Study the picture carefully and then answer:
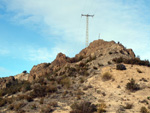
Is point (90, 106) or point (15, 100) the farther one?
point (15, 100)

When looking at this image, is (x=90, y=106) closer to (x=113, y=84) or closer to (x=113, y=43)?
(x=113, y=84)

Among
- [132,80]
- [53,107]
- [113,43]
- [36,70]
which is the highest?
[113,43]

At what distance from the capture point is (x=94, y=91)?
75.6 feet

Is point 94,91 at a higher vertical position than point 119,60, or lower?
lower

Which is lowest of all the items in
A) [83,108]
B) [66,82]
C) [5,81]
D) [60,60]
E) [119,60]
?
[83,108]

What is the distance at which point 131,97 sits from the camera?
20.4 m

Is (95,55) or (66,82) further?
(95,55)

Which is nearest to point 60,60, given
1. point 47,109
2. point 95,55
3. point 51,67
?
point 51,67

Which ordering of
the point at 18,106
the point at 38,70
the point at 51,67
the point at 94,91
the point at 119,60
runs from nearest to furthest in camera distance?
the point at 18,106
the point at 94,91
the point at 119,60
the point at 51,67
the point at 38,70

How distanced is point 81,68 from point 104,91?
8.66 m

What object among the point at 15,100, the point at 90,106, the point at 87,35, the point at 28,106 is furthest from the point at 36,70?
the point at 90,106

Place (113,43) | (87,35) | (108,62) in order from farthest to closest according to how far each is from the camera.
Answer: (87,35) < (113,43) < (108,62)

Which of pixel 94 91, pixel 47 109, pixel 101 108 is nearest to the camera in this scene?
pixel 101 108

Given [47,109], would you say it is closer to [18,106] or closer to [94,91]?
[18,106]
